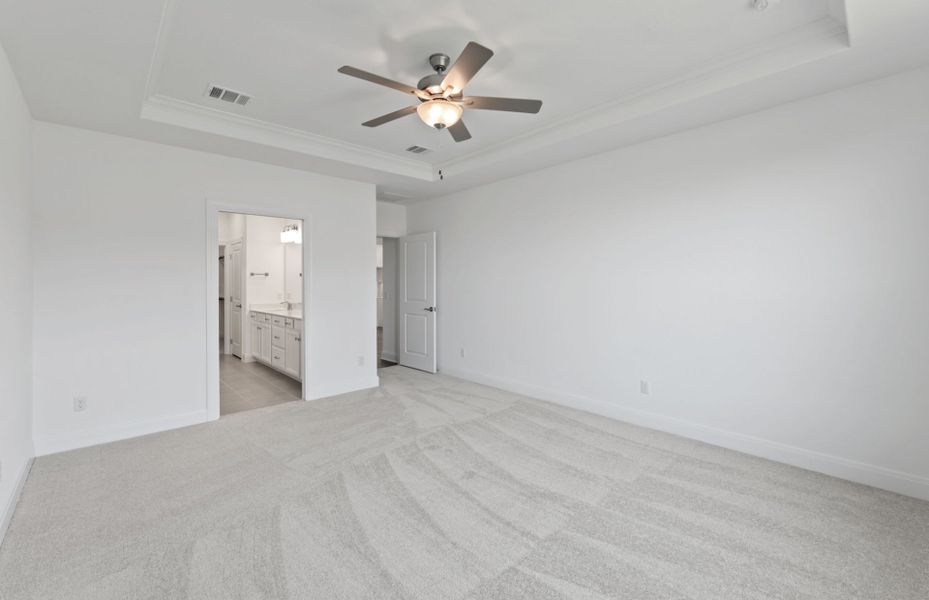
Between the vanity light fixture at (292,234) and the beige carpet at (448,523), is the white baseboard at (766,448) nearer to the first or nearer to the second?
the beige carpet at (448,523)

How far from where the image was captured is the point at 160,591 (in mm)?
1799

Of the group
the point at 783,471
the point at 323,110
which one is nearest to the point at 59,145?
the point at 323,110

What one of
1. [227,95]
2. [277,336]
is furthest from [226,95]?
[277,336]

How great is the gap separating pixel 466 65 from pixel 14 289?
10.1ft

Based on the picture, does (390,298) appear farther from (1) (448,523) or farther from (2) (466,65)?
(2) (466,65)

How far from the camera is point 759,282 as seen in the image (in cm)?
318

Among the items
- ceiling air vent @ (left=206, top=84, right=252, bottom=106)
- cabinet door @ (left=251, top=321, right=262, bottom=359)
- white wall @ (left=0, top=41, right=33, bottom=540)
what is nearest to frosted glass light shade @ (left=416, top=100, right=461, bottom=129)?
ceiling air vent @ (left=206, top=84, right=252, bottom=106)

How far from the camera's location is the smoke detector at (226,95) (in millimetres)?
3021

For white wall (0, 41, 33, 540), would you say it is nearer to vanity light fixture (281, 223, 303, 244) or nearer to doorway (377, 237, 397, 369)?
vanity light fixture (281, 223, 303, 244)

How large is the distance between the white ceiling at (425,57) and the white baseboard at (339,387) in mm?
2653

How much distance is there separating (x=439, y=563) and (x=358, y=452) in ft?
4.81

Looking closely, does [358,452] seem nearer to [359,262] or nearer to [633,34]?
[359,262]

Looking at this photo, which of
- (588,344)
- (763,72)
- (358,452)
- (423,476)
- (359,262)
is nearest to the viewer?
(763,72)

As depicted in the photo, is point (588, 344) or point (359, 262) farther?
point (359, 262)
